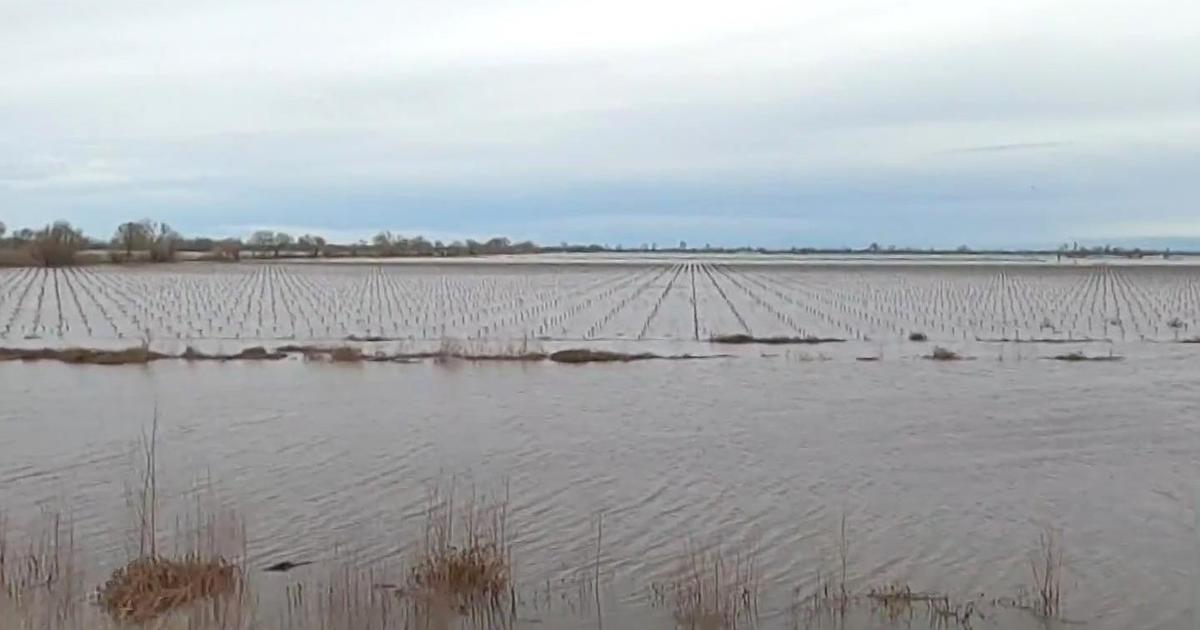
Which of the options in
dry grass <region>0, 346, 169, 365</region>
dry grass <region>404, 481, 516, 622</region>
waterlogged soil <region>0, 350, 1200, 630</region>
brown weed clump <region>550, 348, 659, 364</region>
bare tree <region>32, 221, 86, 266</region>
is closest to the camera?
dry grass <region>404, 481, 516, 622</region>

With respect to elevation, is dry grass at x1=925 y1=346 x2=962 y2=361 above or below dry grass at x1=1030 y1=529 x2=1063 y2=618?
above

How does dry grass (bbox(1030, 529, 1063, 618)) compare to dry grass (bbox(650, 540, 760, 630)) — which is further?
dry grass (bbox(1030, 529, 1063, 618))

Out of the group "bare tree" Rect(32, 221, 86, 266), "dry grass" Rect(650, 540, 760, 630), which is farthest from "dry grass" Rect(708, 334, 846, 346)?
"bare tree" Rect(32, 221, 86, 266)

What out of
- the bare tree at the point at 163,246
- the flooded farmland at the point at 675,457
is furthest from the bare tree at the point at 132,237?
the flooded farmland at the point at 675,457

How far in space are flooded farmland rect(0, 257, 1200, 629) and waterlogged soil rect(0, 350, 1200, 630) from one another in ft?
0.18

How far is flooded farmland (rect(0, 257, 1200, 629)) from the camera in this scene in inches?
395

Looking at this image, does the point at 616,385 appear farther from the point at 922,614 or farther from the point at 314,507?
the point at 922,614

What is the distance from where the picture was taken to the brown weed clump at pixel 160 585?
843cm

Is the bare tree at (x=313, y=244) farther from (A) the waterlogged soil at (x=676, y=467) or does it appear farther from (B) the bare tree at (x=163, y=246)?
(A) the waterlogged soil at (x=676, y=467)

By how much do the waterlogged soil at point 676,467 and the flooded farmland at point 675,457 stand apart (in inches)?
2.2

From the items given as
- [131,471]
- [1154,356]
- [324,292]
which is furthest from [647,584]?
[324,292]

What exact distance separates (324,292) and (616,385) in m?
33.3

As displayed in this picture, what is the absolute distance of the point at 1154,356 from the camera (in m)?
29.3

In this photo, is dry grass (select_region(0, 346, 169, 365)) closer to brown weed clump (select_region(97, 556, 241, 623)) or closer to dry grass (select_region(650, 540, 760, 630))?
brown weed clump (select_region(97, 556, 241, 623))
